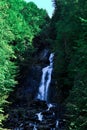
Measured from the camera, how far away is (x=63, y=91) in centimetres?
5238

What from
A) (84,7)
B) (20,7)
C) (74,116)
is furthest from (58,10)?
(74,116)

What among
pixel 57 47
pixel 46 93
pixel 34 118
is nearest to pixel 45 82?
pixel 46 93

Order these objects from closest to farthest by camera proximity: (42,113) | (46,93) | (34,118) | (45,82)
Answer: (34,118) < (42,113) < (46,93) < (45,82)

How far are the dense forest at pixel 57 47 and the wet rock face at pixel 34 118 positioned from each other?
1764mm

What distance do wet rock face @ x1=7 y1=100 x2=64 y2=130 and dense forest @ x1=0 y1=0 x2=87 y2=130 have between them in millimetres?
1764

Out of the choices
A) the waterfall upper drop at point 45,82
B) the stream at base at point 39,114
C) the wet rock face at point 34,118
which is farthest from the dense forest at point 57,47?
the waterfall upper drop at point 45,82

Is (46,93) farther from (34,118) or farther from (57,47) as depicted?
(34,118)

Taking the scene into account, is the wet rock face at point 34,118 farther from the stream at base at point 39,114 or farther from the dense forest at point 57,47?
the dense forest at point 57,47

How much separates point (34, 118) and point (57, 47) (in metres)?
11.2

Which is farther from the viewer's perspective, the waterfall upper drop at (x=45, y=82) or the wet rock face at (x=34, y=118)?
the waterfall upper drop at (x=45, y=82)

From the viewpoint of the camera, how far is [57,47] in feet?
173

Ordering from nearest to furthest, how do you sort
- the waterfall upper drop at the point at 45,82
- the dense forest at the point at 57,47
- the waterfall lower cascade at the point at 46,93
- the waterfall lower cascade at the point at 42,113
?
the dense forest at the point at 57,47 → the waterfall lower cascade at the point at 42,113 → the waterfall lower cascade at the point at 46,93 → the waterfall upper drop at the point at 45,82

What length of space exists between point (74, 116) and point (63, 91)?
1028 inches

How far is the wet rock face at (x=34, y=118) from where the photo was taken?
139 feet
